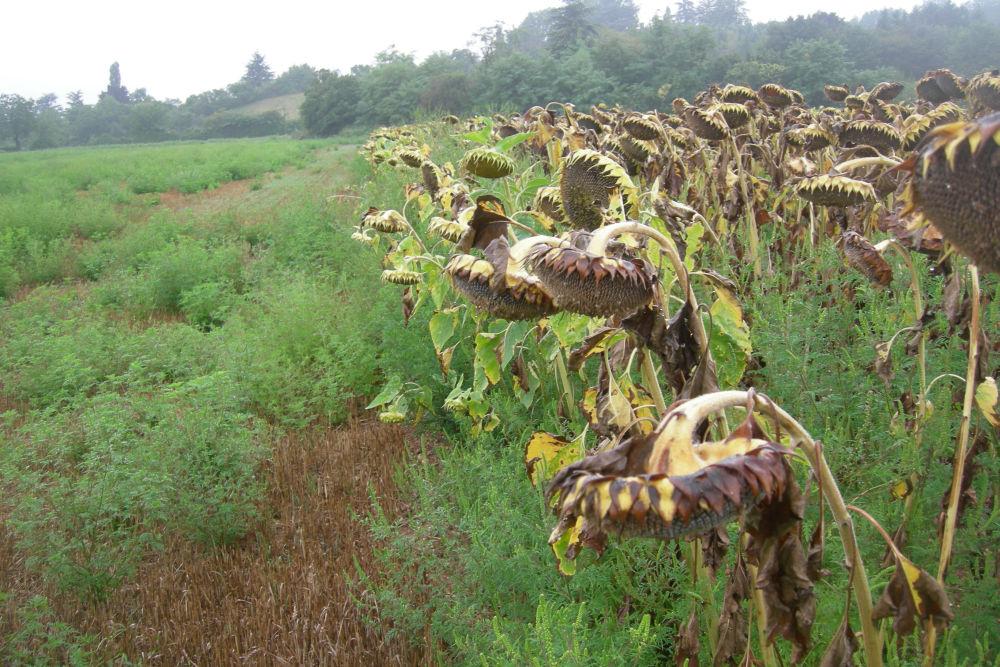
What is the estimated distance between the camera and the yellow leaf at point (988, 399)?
1.45 metres

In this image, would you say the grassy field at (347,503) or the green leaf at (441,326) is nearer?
the grassy field at (347,503)

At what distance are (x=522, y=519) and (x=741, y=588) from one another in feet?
3.41

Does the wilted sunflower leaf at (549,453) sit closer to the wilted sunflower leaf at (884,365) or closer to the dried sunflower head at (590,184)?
the dried sunflower head at (590,184)

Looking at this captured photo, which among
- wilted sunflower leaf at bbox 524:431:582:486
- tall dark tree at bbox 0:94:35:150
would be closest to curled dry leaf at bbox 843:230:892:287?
wilted sunflower leaf at bbox 524:431:582:486

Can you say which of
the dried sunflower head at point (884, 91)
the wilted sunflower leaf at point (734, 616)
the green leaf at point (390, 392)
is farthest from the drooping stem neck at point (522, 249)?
the dried sunflower head at point (884, 91)

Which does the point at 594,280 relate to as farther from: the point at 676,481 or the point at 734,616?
the point at 734,616

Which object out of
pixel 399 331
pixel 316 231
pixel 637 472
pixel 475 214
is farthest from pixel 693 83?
pixel 637 472

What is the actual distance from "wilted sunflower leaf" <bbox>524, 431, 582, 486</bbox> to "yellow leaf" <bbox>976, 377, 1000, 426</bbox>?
Answer: 84 cm

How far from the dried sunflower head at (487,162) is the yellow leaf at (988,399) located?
64.5 inches

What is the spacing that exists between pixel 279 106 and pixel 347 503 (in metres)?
68.3

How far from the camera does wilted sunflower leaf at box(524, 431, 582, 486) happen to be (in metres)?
1.67

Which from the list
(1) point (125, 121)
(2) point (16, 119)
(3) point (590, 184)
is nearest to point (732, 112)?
(3) point (590, 184)

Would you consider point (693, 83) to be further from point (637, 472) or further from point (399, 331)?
point (637, 472)

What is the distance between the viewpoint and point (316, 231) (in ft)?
28.6
